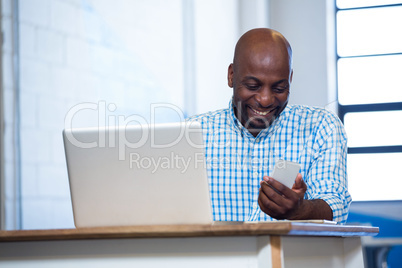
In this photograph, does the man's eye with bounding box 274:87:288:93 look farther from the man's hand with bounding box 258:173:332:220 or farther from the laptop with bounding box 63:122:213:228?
the laptop with bounding box 63:122:213:228

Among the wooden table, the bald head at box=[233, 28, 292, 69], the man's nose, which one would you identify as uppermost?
the bald head at box=[233, 28, 292, 69]

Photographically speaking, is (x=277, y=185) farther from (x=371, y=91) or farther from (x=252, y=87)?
(x=371, y=91)

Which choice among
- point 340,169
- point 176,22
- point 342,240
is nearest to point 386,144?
point 176,22

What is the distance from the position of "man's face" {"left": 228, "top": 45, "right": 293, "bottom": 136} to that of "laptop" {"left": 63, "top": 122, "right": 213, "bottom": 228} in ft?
2.32

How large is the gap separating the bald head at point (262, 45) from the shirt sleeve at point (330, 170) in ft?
0.82

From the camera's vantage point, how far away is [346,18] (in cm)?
423

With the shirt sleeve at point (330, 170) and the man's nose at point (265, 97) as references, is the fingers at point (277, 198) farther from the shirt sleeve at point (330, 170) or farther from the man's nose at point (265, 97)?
the man's nose at point (265, 97)

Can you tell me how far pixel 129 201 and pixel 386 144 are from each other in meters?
3.12

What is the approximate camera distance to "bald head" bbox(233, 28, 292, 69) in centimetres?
198

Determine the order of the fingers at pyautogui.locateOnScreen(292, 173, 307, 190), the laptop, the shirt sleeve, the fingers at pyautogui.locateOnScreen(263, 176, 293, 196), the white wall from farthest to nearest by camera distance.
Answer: the white wall, the shirt sleeve, the fingers at pyautogui.locateOnScreen(292, 173, 307, 190), the fingers at pyautogui.locateOnScreen(263, 176, 293, 196), the laptop

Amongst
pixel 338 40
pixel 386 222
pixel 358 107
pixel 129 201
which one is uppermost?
pixel 338 40

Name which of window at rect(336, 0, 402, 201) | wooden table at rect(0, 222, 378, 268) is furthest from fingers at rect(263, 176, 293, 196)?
window at rect(336, 0, 402, 201)

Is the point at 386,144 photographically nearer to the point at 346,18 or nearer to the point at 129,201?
the point at 346,18

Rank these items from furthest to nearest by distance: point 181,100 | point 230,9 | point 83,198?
point 230,9 → point 181,100 → point 83,198
